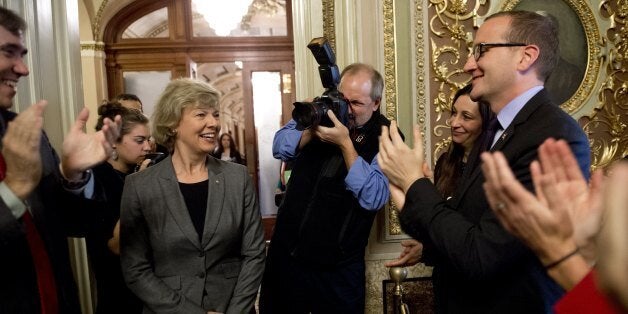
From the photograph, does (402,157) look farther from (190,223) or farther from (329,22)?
(329,22)

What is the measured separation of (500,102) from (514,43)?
0.59 feet

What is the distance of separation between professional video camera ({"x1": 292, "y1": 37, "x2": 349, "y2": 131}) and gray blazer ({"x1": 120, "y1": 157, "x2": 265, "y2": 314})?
0.43 metres

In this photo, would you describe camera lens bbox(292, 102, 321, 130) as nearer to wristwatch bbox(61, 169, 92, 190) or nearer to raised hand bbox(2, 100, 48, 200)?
wristwatch bbox(61, 169, 92, 190)

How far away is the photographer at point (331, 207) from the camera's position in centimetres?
190

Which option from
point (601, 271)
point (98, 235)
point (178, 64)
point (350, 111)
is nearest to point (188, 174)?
point (98, 235)

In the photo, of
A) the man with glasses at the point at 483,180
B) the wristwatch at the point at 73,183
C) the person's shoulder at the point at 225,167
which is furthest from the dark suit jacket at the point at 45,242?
the man with glasses at the point at 483,180

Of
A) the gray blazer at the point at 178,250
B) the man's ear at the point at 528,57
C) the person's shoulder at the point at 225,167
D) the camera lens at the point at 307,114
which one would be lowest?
the gray blazer at the point at 178,250

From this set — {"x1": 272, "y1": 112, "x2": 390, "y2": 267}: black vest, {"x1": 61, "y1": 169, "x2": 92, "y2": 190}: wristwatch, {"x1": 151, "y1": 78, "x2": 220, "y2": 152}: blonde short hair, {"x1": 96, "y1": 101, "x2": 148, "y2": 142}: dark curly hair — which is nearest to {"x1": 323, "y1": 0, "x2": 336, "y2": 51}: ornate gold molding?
{"x1": 272, "y1": 112, "x2": 390, "y2": 267}: black vest

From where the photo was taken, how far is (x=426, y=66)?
2.66 meters

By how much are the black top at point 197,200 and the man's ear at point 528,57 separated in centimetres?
123

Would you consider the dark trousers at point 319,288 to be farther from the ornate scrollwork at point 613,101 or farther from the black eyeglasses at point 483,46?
the ornate scrollwork at point 613,101

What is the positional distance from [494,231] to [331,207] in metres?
0.90

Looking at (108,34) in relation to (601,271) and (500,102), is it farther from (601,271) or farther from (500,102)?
(601,271)

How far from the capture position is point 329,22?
A: 8.84ft
